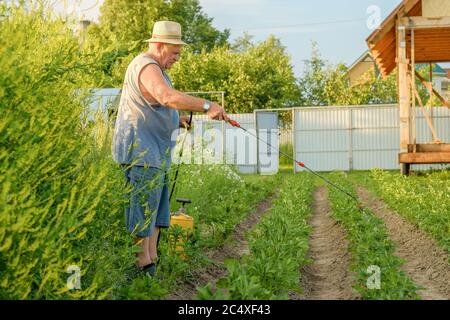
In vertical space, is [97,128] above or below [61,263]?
above

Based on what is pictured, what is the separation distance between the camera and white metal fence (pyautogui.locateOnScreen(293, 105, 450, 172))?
84.5ft

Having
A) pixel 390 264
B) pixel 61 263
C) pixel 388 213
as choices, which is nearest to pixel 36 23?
pixel 61 263

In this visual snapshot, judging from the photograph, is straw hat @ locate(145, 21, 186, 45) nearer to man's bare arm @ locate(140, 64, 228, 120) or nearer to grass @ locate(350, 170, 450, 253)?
man's bare arm @ locate(140, 64, 228, 120)

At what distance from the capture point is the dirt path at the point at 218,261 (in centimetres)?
649

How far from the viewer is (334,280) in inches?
297

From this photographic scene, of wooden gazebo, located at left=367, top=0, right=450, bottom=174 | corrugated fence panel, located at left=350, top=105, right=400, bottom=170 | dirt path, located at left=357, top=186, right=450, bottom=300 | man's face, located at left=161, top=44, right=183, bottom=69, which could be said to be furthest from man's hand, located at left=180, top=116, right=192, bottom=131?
corrugated fence panel, located at left=350, top=105, right=400, bottom=170

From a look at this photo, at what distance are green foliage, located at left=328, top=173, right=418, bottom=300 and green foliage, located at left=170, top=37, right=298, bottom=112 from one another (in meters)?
20.7

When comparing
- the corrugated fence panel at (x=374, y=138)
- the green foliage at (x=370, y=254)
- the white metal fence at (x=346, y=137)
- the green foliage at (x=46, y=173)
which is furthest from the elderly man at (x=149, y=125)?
the corrugated fence panel at (x=374, y=138)

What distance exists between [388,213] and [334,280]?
536 cm

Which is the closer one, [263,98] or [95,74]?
[95,74]

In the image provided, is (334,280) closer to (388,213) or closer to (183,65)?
(388,213)

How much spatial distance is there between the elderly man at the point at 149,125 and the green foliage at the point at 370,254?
170cm

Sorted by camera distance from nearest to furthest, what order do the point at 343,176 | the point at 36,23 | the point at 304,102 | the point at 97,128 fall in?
the point at 36,23 < the point at 97,128 < the point at 343,176 < the point at 304,102

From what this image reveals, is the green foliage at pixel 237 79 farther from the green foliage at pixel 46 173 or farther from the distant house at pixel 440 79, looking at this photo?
the green foliage at pixel 46 173
